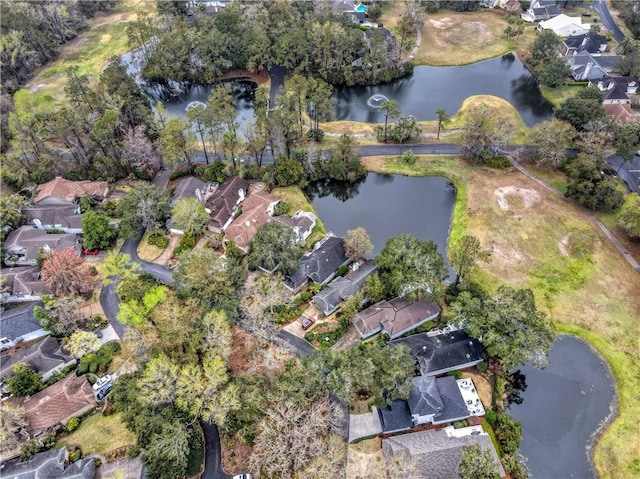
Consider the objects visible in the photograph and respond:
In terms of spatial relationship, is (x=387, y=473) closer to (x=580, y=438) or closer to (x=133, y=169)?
(x=580, y=438)

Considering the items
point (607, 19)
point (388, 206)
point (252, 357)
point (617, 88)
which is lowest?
point (252, 357)

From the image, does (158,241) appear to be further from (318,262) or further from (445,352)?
(445,352)

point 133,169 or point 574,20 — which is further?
point 574,20

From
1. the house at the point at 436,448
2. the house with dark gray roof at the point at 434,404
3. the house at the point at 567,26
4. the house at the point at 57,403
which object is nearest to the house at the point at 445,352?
the house with dark gray roof at the point at 434,404

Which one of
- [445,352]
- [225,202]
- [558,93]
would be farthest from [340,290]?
[558,93]

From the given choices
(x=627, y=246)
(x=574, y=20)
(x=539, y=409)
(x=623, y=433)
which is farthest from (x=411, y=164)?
(x=574, y=20)

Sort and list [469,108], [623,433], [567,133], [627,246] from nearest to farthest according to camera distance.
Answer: [623,433] < [627,246] < [567,133] < [469,108]

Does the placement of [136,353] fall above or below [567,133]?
below
